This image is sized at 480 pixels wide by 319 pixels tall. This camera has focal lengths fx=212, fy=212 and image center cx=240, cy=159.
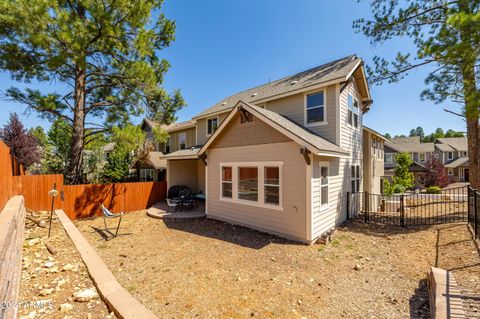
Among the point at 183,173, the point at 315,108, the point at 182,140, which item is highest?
the point at 315,108

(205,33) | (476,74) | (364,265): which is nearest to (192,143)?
(205,33)

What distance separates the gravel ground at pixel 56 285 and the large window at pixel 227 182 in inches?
214

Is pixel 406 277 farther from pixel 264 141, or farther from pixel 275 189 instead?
pixel 264 141

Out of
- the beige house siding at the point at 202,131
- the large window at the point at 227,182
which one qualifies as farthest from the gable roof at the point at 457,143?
the large window at the point at 227,182

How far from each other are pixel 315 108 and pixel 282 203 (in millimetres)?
4742

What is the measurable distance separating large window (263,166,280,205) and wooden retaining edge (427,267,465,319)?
4.38 meters

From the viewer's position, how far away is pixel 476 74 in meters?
7.77

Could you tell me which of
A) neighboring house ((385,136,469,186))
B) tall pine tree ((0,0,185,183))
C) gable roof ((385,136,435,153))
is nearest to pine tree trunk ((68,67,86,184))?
tall pine tree ((0,0,185,183))

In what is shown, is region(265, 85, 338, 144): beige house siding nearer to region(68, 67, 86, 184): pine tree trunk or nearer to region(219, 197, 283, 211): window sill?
region(219, 197, 283, 211): window sill

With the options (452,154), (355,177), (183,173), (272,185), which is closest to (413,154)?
(452,154)

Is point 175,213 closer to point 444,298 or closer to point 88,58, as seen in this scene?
point 88,58

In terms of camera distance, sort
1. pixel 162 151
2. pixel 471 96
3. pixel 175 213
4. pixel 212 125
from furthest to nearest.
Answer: pixel 162 151 < pixel 212 125 < pixel 175 213 < pixel 471 96

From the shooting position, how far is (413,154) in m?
38.4

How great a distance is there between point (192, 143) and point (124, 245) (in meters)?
10.7
